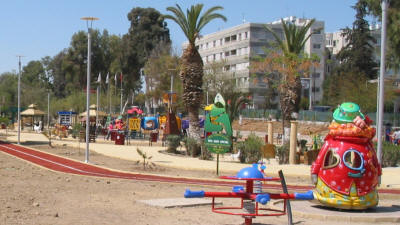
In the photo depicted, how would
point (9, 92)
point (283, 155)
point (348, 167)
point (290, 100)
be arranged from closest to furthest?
point (348, 167) → point (283, 155) → point (290, 100) → point (9, 92)

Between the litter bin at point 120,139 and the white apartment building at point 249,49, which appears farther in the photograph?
the white apartment building at point 249,49

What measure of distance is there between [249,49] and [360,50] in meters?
16.5

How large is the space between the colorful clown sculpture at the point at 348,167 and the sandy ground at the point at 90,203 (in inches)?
33.0

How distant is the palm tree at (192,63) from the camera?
30188mm

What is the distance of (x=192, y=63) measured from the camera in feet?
100

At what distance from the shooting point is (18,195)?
12828 mm

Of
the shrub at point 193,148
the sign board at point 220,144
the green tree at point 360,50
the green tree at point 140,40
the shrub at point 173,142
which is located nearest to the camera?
the sign board at point 220,144

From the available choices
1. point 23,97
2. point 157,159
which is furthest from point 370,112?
point 23,97

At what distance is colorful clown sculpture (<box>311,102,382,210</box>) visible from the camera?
38.0 feet

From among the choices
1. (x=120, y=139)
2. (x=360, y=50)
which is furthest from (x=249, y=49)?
(x=120, y=139)

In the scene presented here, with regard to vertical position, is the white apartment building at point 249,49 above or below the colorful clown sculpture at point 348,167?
above

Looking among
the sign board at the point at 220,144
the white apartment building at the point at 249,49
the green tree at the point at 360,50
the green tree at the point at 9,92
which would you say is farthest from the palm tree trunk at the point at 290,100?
the green tree at the point at 9,92

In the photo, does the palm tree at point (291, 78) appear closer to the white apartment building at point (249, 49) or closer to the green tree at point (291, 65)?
the green tree at point (291, 65)

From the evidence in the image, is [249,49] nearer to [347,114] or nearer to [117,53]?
[117,53]
